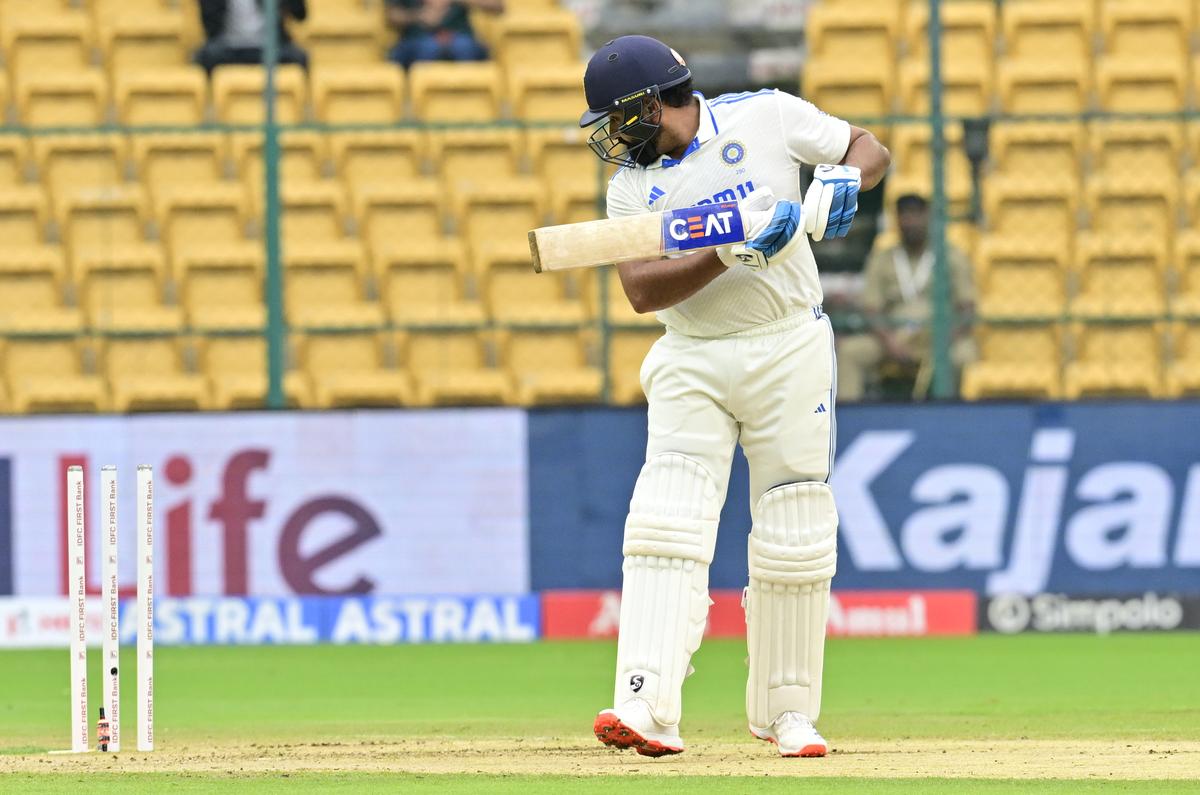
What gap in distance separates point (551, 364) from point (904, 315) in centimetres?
191

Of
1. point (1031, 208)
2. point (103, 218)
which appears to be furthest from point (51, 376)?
point (1031, 208)

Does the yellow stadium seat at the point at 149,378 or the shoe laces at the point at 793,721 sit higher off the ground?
the yellow stadium seat at the point at 149,378

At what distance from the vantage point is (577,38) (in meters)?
13.8

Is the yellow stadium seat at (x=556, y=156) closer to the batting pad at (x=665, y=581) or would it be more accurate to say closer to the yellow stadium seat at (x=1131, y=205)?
the yellow stadium seat at (x=1131, y=205)

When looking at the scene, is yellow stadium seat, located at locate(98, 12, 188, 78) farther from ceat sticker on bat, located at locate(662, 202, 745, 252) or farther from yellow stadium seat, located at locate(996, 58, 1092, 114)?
ceat sticker on bat, located at locate(662, 202, 745, 252)

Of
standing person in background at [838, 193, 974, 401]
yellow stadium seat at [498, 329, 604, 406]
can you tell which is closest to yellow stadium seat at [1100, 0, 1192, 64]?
standing person in background at [838, 193, 974, 401]

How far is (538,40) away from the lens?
1377 cm

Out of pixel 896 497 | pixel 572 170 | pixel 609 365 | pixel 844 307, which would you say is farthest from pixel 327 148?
pixel 896 497

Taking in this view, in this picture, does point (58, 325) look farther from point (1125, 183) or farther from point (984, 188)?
point (1125, 183)

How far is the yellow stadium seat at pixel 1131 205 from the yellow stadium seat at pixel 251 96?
15.6ft

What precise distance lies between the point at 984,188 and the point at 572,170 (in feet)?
7.69

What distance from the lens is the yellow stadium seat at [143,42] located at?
13852mm

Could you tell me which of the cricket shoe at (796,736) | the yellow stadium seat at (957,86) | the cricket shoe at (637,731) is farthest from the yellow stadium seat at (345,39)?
the cricket shoe at (637,731)

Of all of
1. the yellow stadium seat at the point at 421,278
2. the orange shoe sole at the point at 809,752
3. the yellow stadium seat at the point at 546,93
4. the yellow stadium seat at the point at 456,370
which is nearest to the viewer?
the orange shoe sole at the point at 809,752
